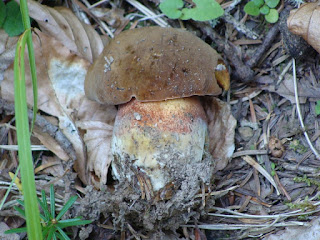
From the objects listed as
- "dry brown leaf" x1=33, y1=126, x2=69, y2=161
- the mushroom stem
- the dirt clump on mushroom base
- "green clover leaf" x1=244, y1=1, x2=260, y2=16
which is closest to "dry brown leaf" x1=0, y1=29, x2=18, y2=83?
"dry brown leaf" x1=33, y1=126, x2=69, y2=161

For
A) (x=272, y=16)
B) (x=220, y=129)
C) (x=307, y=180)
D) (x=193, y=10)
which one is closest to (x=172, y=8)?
(x=193, y=10)

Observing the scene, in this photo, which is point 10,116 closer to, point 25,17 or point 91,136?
point 91,136

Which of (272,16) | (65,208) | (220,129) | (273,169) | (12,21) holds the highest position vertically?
(12,21)

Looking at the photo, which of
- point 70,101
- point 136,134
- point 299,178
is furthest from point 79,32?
point 299,178

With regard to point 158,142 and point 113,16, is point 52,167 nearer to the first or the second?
point 158,142

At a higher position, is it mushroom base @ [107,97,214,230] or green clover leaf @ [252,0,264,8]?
green clover leaf @ [252,0,264,8]

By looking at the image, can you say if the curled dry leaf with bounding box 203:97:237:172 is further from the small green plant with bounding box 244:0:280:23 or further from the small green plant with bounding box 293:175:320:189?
the small green plant with bounding box 244:0:280:23

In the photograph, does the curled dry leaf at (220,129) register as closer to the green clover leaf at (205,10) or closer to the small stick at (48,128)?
the green clover leaf at (205,10)
